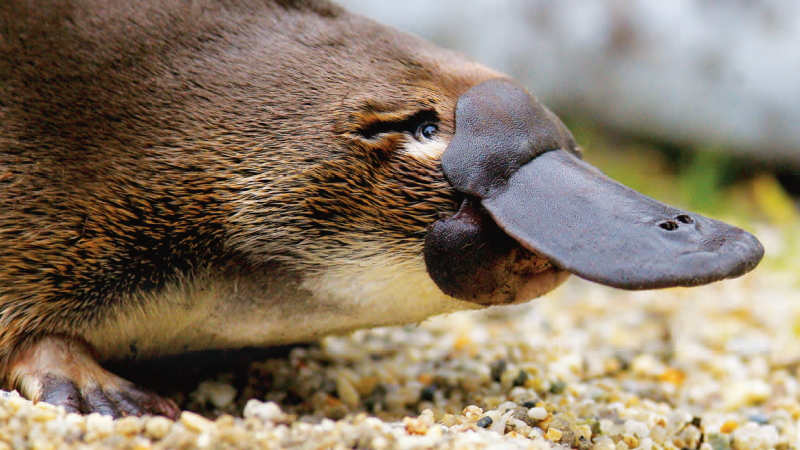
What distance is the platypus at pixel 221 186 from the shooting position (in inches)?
69.2

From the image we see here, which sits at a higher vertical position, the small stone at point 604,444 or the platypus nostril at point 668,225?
the platypus nostril at point 668,225

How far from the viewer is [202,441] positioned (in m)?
1.35

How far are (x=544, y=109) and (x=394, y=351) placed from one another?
1133 mm

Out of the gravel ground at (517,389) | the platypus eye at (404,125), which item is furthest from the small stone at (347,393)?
the platypus eye at (404,125)

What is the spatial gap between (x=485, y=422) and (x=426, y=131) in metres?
0.67

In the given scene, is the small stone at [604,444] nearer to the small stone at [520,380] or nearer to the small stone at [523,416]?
the small stone at [523,416]

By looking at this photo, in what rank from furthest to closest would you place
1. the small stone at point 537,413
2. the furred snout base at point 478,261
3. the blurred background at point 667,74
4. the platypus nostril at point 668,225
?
1. the blurred background at point 667,74
2. the small stone at point 537,413
3. the furred snout base at point 478,261
4. the platypus nostril at point 668,225

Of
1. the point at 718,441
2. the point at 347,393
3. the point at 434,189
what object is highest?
the point at 434,189

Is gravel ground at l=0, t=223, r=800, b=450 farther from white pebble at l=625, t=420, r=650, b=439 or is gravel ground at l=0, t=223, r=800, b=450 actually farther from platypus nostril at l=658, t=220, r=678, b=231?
platypus nostril at l=658, t=220, r=678, b=231

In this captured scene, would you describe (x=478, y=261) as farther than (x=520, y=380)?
No

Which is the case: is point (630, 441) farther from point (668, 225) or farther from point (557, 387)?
point (668, 225)

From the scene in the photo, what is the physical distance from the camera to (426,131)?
1.82m

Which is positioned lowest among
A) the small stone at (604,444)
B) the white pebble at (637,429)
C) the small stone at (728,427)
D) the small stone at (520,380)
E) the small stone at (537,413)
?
the small stone at (520,380)

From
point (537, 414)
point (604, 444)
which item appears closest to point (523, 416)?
point (537, 414)
